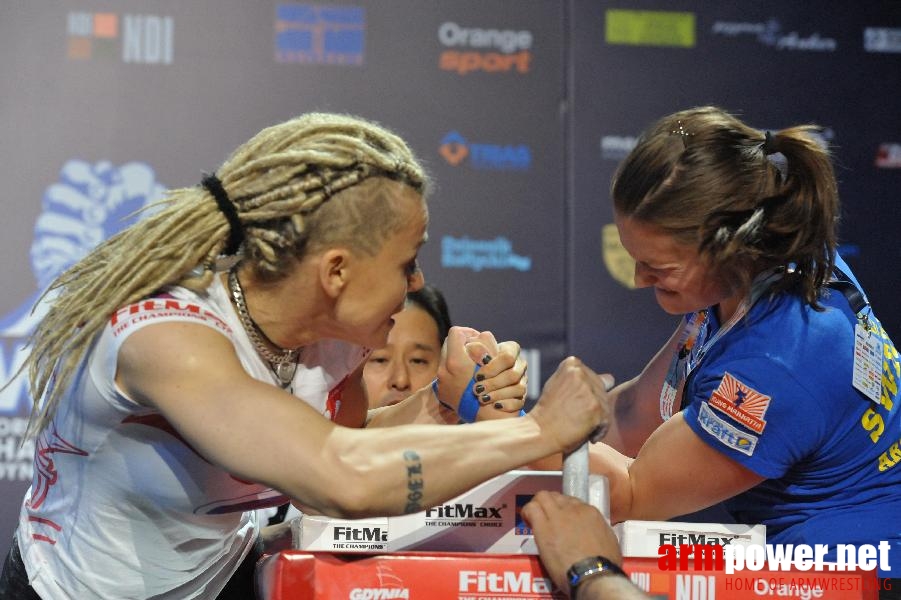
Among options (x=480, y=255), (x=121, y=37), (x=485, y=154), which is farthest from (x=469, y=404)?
(x=121, y=37)

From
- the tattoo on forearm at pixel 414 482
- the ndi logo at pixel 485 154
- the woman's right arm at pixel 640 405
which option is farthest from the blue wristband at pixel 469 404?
the ndi logo at pixel 485 154

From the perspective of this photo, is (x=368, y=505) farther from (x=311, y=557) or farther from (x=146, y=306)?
(x=146, y=306)

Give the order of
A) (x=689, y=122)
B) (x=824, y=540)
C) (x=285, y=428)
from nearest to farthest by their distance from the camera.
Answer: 1. (x=285, y=428)
2. (x=824, y=540)
3. (x=689, y=122)

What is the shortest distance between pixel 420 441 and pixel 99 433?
45 centimetres

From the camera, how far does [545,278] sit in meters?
3.70

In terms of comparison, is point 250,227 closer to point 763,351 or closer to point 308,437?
point 308,437

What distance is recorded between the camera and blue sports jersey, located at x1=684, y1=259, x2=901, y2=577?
1590mm

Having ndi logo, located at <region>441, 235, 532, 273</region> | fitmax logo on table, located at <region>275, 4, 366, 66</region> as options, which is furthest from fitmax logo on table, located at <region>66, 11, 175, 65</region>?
ndi logo, located at <region>441, 235, 532, 273</region>

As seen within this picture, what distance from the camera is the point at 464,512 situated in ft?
5.27

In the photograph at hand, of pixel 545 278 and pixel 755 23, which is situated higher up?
pixel 755 23

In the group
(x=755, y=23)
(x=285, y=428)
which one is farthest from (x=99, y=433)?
(x=755, y=23)

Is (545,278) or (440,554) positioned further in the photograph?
(545,278)

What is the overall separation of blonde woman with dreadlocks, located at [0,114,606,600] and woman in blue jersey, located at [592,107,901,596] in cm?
32

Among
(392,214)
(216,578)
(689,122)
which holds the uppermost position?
(689,122)
